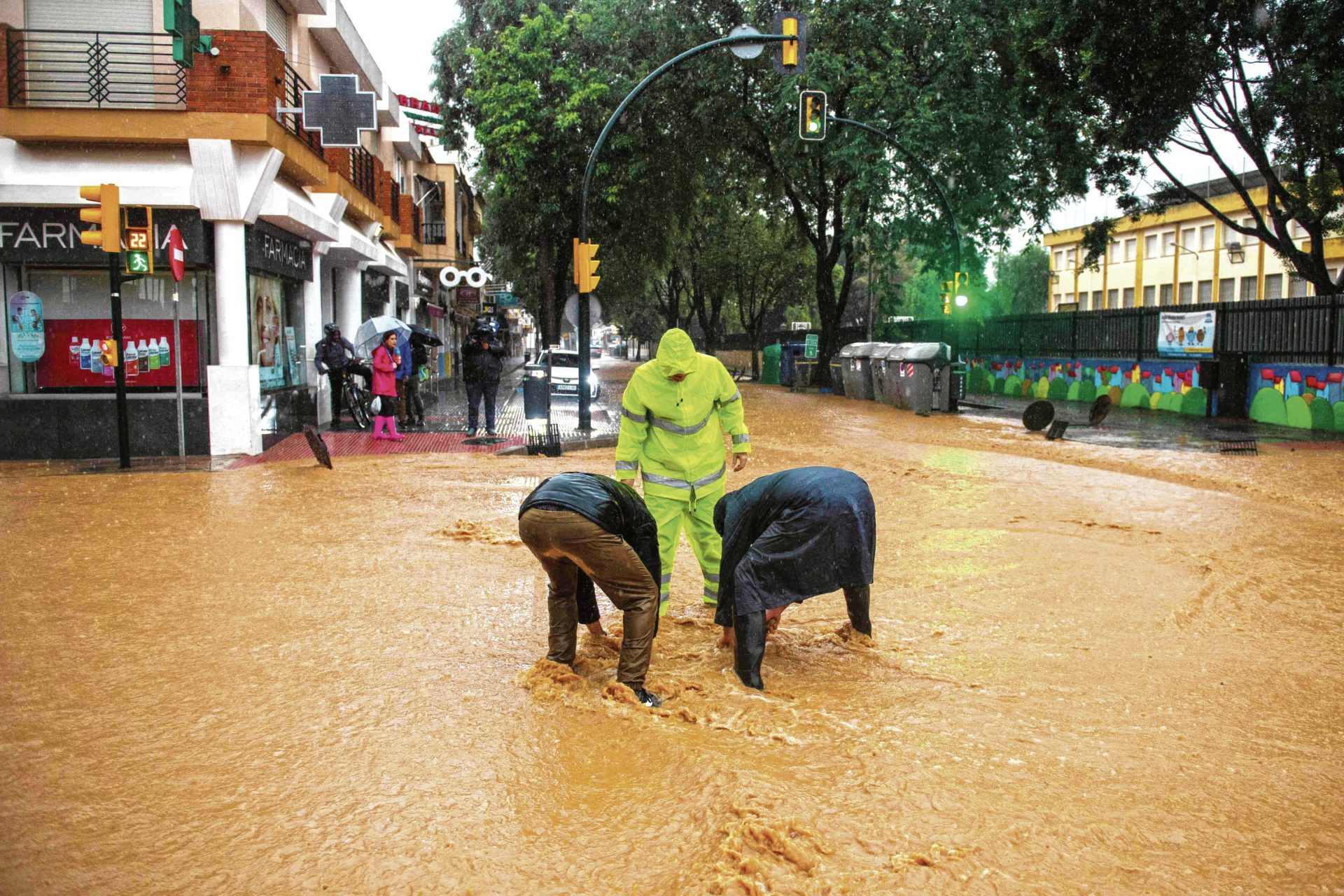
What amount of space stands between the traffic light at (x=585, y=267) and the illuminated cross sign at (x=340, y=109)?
11.6 feet

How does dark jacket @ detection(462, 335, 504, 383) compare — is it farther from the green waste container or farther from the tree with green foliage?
the green waste container

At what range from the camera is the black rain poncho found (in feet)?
15.8

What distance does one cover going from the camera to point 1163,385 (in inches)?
906

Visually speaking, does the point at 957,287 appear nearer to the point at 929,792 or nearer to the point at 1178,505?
the point at 1178,505

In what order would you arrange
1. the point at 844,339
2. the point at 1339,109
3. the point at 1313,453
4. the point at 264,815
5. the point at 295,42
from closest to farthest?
the point at 264,815 < the point at 1313,453 < the point at 1339,109 < the point at 295,42 < the point at 844,339

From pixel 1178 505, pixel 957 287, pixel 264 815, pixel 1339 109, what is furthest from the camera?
pixel 957 287

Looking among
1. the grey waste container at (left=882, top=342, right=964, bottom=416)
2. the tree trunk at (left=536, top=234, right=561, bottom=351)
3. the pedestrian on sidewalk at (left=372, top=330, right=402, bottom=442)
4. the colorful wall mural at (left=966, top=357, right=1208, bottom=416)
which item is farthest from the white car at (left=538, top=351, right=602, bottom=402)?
the colorful wall mural at (left=966, top=357, right=1208, bottom=416)

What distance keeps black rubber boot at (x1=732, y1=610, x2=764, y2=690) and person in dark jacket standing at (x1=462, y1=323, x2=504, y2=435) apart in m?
12.0

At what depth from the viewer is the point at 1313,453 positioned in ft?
48.1

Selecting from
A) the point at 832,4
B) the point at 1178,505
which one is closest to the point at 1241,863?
the point at 1178,505

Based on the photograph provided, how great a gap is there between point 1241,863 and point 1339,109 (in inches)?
712

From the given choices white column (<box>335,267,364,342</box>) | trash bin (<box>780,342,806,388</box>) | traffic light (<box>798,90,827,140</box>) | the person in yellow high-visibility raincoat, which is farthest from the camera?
trash bin (<box>780,342,806,388</box>)

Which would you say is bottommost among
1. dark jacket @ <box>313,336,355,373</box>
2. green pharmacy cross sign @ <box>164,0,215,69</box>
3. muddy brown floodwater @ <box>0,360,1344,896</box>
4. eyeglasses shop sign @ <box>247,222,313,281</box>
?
muddy brown floodwater @ <box>0,360,1344,896</box>

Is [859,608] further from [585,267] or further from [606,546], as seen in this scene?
[585,267]
